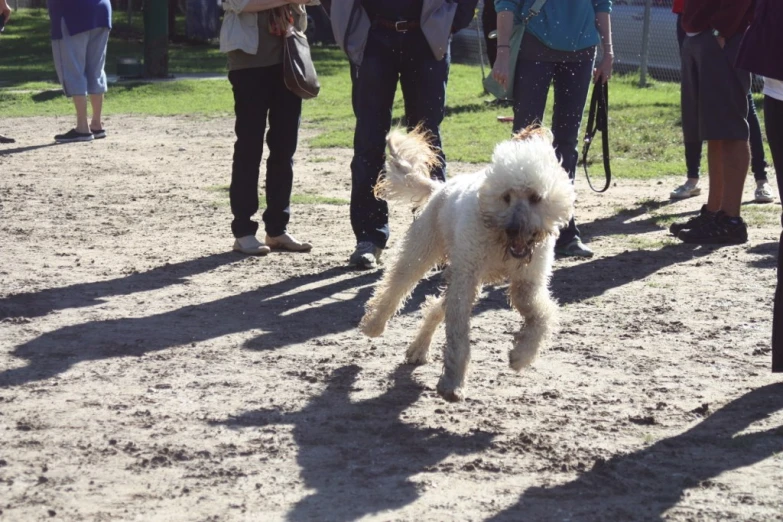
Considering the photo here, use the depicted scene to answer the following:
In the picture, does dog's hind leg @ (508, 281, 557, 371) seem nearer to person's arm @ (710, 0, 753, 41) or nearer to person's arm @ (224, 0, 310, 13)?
person's arm @ (224, 0, 310, 13)

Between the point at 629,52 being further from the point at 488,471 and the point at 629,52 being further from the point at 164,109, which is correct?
the point at 488,471

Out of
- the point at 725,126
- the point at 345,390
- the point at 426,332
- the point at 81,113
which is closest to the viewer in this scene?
the point at 345,390

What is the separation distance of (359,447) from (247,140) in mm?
3653

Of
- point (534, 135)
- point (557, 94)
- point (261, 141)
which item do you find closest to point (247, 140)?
point (261, 141)

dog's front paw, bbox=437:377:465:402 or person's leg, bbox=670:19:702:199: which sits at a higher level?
person's leg, bbox=670:19:702:199

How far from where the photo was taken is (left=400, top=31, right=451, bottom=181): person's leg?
7254 millimetres

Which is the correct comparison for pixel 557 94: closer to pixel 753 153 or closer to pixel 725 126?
pixel 725 126

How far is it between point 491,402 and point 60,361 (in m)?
2.02

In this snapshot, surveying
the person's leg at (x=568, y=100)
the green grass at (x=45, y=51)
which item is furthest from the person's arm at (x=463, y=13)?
the green grass at (x=45, y=51)

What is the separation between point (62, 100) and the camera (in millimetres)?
16984

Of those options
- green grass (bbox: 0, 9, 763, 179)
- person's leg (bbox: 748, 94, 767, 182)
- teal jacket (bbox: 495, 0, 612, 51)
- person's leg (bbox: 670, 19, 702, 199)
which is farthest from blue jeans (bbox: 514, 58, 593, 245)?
green grass (bbox: 0, 9, 763, 179)

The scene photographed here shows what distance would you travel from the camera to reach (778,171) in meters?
5.11

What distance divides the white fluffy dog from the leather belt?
1.92 meters

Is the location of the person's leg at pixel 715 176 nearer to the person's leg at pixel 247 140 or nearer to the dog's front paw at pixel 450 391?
the person's leg at pixel 247 140
